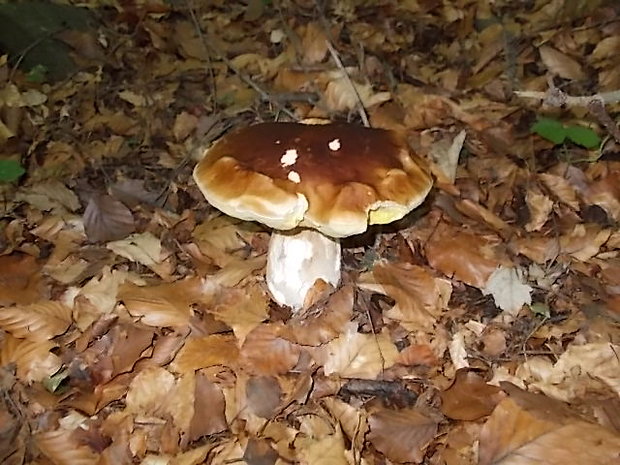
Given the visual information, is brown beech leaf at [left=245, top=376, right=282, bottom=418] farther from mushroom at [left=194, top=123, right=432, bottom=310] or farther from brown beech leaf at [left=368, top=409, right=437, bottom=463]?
mushroom at [left=194, top=123, right=432, bottom=310]

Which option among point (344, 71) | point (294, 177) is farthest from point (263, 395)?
point (344, 71)

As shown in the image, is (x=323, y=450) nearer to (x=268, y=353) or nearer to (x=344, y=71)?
(x=268, y=353)

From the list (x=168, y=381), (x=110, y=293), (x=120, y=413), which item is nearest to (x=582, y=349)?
(x=168, y=381)

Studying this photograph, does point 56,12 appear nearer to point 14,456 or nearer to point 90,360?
point 90,360

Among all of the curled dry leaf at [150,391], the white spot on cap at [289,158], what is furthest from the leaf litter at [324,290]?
the white spot on cap at [289,158]

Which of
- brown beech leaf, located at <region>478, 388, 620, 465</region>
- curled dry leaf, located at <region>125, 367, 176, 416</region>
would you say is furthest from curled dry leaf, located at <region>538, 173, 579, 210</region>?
curled dry leaf, located at <region>125, 367, 176, 416</region>
